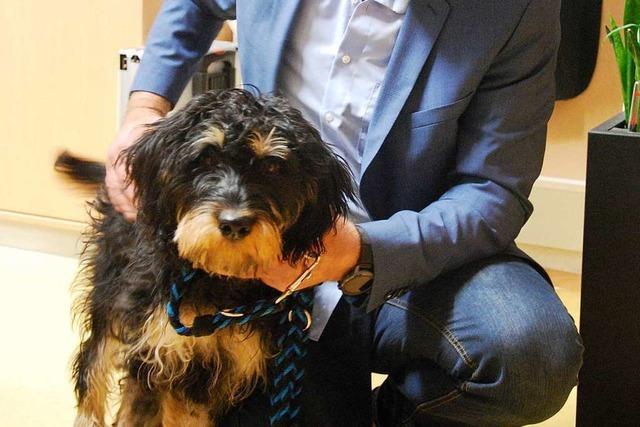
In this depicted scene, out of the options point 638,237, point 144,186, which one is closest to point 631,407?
point 638,237

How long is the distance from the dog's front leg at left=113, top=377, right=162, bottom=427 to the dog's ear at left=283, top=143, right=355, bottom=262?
0.44m

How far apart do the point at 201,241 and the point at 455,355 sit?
1.69ft

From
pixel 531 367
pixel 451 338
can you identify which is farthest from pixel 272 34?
pixel 531 367

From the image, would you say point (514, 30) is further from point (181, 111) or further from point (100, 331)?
point (100, 331)

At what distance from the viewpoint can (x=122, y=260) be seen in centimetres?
157

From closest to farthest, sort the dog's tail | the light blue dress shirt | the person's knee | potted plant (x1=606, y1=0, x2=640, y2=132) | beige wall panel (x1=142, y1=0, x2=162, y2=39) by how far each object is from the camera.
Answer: the person's knee < the light blue dress shirt < potted plant (x1=606, y1=0, x2=640, y2=132) < the dog's tail < beige wall panel (x1=142, y1=0, x2=162, y2=39)

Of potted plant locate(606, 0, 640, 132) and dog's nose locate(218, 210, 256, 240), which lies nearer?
dog's nose locate(218, 210, 256, 240)

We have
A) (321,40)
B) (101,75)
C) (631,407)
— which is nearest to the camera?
(321,40)

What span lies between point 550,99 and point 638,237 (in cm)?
31

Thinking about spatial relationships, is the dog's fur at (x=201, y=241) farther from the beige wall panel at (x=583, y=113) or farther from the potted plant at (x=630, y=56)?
the beige wall panel at (x=583, y=113)

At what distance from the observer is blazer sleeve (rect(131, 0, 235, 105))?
1.76m

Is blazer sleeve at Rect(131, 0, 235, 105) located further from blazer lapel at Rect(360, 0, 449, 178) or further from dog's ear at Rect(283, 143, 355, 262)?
dog's ear at Rect(283, 143, 355, 262)

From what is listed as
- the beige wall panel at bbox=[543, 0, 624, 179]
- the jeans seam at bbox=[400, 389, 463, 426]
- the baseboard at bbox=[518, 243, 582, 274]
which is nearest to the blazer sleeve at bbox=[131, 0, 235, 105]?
the jeans seam at bbox=[400, 389, 463, 426]

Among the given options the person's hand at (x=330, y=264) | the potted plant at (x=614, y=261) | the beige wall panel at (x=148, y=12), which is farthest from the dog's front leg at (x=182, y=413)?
the beige wall panel at (x=148, y=12)
